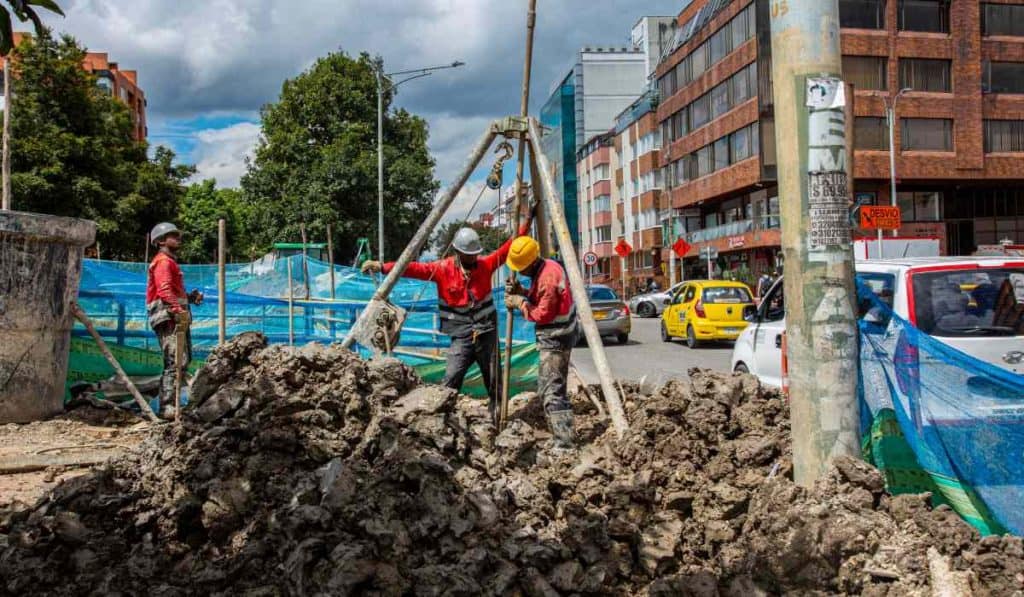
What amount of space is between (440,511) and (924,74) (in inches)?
1590

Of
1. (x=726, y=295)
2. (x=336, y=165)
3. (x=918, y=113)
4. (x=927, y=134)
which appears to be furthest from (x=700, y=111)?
(x=726, y=295)

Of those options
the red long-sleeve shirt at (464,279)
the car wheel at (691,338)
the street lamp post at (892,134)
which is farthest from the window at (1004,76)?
the red long-sleeve shirt at (464,279)

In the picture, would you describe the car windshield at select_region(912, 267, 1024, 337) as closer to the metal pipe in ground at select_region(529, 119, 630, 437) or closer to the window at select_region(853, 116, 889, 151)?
the metal pipe in ground at select_region(529, 119, 630, 437)

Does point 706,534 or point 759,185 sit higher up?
point 759,185

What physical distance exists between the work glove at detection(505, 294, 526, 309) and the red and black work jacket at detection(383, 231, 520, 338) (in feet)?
1.38

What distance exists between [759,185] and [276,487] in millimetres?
38618

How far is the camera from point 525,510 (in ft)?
13.9

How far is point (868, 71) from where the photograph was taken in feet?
122

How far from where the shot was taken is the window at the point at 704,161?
45031mm

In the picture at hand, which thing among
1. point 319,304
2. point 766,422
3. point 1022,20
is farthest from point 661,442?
point 1022,20

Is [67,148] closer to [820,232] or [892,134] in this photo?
[820,232]

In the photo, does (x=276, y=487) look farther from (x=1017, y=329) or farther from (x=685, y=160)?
(x=685, y=160)

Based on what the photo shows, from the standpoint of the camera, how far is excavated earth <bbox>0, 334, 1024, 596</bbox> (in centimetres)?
353

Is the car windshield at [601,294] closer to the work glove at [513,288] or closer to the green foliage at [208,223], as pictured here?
the work glove at [513,288]
